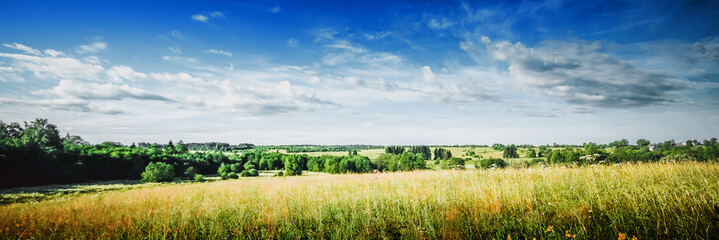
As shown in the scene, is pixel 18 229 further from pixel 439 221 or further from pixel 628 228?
pixel 628 228

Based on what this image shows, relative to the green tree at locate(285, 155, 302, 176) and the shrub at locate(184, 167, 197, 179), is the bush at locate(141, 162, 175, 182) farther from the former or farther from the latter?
the green tree at locate(285, 155, 302, 176)

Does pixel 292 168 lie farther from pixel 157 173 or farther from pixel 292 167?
pixel 157 173

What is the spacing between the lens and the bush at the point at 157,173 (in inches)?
2511

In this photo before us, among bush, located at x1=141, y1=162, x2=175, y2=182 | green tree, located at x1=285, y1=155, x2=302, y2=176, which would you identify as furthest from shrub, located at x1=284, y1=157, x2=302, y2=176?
bush, located at x1=141, y1=162, x2=175, y2=182

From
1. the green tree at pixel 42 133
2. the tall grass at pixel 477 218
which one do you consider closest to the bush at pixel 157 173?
the green tree at pixel 42 133

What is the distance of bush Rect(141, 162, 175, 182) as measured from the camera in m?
63.8

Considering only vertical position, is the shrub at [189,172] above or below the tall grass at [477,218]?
below

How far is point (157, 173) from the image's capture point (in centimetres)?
6556

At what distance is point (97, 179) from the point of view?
6047 cm

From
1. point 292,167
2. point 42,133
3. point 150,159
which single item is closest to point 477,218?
point 150,159

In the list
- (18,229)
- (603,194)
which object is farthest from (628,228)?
(18,229)

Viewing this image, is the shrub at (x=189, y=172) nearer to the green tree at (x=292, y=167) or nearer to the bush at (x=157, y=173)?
the bush at (x=157, y=173)

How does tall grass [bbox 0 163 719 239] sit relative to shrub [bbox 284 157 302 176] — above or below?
above

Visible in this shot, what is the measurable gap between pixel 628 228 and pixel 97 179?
8577 centimetres
